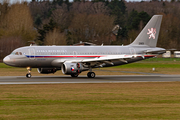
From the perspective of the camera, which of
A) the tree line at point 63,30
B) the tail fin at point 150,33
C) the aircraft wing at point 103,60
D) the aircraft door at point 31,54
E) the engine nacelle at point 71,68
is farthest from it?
the tree line at point 63,30

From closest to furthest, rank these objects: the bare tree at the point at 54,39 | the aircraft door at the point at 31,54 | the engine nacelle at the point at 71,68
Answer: the engine nacelle at the point at 71,68 → the aircraft door at the point at 31,54 → the bare tree at the point at 54,39

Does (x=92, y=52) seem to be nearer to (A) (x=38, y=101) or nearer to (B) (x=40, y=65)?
(B) (x=40, y=65)

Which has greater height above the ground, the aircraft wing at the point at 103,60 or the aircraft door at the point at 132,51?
the aircraft door at the point at 132,51

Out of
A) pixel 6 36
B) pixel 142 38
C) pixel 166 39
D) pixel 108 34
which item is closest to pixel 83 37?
pixel 108 34

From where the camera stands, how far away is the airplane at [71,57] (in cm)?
4172

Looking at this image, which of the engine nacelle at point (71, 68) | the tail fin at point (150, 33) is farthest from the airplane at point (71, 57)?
the tail fin at point (150, 33)

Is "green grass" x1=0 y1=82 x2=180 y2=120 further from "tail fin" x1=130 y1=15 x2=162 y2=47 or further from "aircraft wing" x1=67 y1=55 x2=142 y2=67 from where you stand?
"tail fin" x1=130 y1=15 x2=162 y2=47

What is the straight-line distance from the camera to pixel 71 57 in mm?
43969

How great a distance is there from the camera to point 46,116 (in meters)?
16.3

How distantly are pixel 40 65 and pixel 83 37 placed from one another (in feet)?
351

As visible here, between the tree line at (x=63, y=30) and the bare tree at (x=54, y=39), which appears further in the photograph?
the bare tree at (x=54, y=39)

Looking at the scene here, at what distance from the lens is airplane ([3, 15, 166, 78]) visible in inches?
1642

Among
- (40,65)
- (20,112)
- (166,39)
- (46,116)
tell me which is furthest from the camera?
(166,39)

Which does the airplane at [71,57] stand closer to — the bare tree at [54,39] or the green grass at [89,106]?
the green grass at [89,106]
